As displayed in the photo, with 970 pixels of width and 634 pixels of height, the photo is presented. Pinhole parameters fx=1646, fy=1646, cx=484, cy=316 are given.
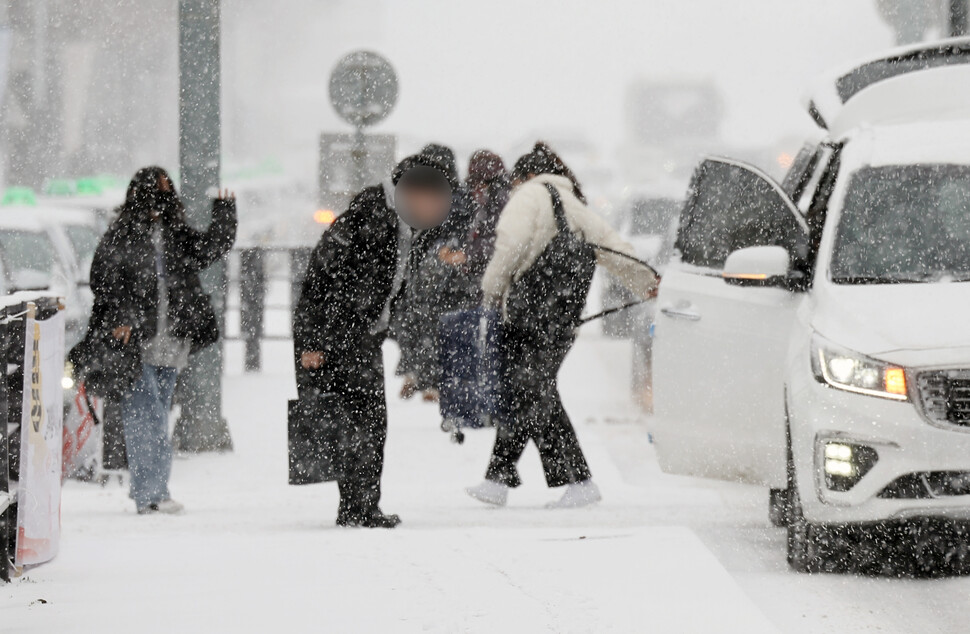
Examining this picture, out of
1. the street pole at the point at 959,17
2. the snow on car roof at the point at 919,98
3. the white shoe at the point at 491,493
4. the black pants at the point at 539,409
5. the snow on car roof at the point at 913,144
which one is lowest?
the white shoe at the point at 491,493

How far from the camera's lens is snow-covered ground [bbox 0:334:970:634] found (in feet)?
15.3

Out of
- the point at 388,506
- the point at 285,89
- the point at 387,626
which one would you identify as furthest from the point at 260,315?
the point at 285,89

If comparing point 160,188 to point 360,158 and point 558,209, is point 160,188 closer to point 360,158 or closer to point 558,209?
point 558,209

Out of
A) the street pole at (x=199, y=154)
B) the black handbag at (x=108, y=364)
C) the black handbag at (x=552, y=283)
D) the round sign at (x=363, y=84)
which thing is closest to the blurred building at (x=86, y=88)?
the round sign at (x=363, y=84)

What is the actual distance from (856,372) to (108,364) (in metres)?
3.79

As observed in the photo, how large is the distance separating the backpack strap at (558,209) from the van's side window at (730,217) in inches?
22.0

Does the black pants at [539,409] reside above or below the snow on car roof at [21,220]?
below

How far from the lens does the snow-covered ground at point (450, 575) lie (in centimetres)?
466

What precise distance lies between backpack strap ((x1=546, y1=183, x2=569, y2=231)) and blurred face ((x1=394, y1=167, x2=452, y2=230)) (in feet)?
3.60

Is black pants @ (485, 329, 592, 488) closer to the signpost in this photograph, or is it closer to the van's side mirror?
the van's side mirror

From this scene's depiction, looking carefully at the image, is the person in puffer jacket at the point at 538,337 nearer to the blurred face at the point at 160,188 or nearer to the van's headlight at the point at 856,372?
the blurred face at the point at 160,188

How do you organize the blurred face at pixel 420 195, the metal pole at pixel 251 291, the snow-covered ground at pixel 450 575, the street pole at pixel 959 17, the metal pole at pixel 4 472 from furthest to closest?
the metal pole at pixel 251 291 → the street pole at pixel 959 17 → the blurred face at pixel 420 195 → the metal pole at pixel 4 472 → the snow-covered ground at pixel 450 575

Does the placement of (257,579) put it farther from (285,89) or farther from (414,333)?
(285,89)

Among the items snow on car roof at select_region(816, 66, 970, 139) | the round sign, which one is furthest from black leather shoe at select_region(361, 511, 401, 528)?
the round sign
